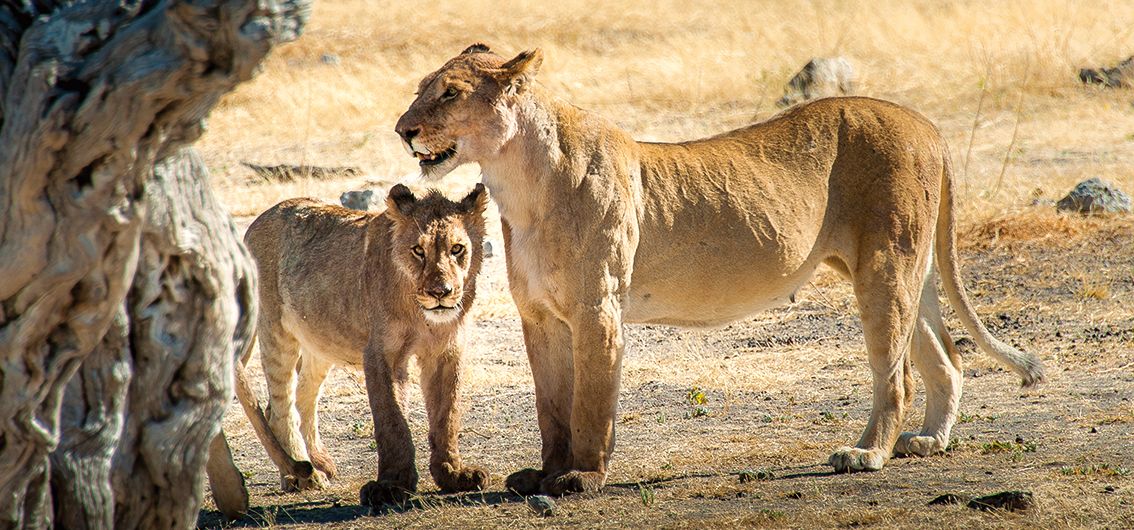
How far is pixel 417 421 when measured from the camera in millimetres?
8211

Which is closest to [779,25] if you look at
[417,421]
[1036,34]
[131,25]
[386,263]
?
[1036,34]

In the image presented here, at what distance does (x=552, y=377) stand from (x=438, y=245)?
85cm

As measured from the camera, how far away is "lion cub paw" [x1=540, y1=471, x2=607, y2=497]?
580cm

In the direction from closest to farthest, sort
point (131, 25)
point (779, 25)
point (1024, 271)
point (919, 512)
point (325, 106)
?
point (131, 25), point (919, 512), point (1024, 271), point (325, 106), point (779, 25)

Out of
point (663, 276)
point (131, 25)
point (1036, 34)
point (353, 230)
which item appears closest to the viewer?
point (131, 25)

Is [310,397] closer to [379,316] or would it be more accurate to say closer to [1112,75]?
[379,316]

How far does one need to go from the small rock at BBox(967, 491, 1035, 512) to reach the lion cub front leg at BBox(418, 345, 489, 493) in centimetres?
211

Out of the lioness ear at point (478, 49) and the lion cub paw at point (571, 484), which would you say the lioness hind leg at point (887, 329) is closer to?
the lion cub paw at point (571, 484)

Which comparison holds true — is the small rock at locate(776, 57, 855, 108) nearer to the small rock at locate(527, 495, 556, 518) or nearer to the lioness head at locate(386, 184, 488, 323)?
the lioness head at locate(386, 184, 488, 323)

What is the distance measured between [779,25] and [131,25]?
821 inches

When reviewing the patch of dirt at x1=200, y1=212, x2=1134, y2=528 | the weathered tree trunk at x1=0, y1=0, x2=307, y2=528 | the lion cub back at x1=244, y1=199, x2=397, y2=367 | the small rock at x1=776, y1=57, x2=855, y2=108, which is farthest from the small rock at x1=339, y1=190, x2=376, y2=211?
the weathered tree trunk at x1=0, y1=0, x2=307, y2=528

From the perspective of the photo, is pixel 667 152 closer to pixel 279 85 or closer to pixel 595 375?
pixel 595 375

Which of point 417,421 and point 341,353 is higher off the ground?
point 341,353

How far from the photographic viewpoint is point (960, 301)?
7039 mm
